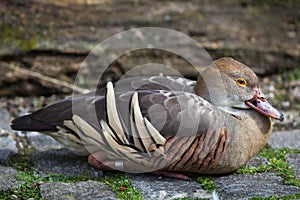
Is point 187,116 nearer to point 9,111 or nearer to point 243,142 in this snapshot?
point 243,142

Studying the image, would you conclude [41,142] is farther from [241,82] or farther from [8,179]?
[241,82]

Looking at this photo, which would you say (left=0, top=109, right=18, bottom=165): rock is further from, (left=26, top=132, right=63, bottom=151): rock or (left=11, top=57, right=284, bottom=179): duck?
(left=11, top=57, right=284, bottom=179): duck

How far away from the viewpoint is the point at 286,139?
5.29 meters

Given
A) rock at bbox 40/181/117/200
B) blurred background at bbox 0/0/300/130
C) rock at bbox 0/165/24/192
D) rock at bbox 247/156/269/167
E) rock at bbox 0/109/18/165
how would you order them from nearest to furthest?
rock at bbox 40/181/117/200, rock at bbox 0/165/24/192, rock at bbox 247/156/269/167, rock at bbox 0/109/18/165, blurred background at bbox 0/0/300/130

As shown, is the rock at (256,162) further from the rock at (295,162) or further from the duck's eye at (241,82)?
the duck's eye at (241,82)

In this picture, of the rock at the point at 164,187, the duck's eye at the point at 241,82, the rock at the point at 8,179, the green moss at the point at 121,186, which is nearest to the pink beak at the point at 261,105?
the duck's eye at the point at 241,82

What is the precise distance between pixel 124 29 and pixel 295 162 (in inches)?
107

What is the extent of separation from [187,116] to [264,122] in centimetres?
74

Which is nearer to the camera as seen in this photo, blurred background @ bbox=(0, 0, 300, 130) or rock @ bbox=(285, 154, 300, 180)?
rock @ bbox=(285, 154, 300, 180)

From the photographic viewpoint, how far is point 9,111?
6.02 metres

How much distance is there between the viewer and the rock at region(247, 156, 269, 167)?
15.2ft

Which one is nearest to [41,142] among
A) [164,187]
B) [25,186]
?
[25,186]

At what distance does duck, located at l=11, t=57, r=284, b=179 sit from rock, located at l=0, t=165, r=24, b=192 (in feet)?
1.13

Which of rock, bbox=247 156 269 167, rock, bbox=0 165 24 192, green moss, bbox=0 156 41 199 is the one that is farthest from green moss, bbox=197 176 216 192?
rock, bbox=0 165 24 192
